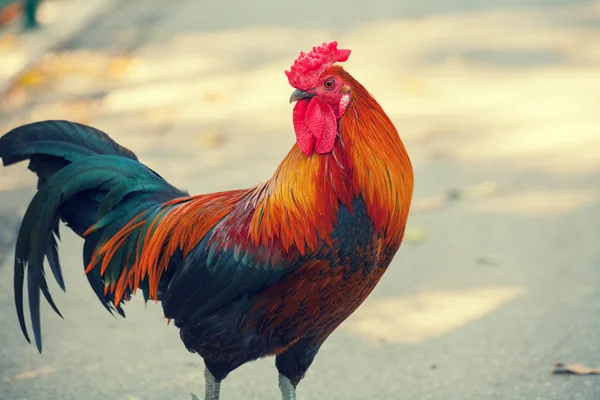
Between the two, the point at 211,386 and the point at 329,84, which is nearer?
the point at 329,84

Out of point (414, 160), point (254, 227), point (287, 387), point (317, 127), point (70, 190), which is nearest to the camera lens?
point (317, 127)

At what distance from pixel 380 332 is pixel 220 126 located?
3872 millimetres

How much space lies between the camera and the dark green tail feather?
4090mm

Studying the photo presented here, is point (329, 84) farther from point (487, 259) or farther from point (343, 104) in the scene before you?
point (487, 259)

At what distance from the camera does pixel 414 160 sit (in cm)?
781

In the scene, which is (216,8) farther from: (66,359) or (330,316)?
(330,316)

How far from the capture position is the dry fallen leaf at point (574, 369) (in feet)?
15.8

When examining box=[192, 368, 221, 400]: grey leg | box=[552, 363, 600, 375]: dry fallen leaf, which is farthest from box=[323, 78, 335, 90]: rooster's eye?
box=[552, 363, 600, 375]: dry fallen leaf

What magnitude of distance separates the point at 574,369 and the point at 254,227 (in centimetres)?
205

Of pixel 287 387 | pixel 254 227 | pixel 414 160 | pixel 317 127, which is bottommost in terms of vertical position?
pixel 287 387

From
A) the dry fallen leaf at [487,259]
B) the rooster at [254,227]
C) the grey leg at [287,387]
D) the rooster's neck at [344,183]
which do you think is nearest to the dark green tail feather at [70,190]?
the rooster at [254,227]

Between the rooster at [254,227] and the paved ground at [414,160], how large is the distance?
953 millimetres

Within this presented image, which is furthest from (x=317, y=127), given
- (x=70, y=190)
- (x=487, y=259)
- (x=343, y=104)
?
(x=487, y=259)

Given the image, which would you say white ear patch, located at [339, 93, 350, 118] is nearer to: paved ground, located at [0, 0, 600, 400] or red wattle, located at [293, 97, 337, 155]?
red wattle, located at [293, 97, 337, 155]
